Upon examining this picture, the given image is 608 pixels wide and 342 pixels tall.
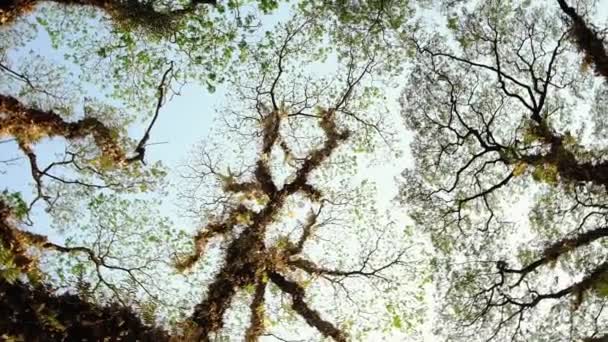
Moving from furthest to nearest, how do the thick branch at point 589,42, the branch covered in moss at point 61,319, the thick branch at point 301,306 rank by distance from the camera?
the thick branch at point 301,306 → the thick branch at point 589,42 → the branch covered in moss at point 61,319

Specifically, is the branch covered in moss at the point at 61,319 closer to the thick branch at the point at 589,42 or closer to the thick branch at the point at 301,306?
the thick branch at the point at 301,306

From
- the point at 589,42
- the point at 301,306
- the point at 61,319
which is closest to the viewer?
the point at 61,319

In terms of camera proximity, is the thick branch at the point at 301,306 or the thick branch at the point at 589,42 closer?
the thick branch at the point at 589,42

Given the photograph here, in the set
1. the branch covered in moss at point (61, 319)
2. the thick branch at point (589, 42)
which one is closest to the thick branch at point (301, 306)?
the branch covered in moss at point (61, 319)

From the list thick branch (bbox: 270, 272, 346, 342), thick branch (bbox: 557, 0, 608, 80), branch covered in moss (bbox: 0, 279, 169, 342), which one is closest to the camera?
branch covered in moss (bbox: 0, 279, 169, 342)

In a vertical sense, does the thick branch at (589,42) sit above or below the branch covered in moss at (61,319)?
above

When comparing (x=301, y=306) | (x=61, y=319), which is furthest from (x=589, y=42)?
(x=61, y=319)

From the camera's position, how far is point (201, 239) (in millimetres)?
18062

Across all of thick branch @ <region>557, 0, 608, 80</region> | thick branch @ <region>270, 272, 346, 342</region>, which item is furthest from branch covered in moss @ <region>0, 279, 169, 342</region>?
thick branch @ <region>557, 0, 608, 80</region>

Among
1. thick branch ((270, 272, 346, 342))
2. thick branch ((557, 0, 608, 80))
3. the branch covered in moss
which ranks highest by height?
thick branch ((557, 0, 608, 80))

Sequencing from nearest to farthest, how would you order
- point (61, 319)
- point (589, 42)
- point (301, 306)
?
point (61, 319) → point (589, 42) → point (301, 306)

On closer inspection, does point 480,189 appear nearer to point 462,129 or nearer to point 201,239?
point 462,129

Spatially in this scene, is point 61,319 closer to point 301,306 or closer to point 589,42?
point 301,306

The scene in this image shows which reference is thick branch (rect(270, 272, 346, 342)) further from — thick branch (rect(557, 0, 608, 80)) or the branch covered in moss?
thick branch (rect(557, 0, 608, 80))
